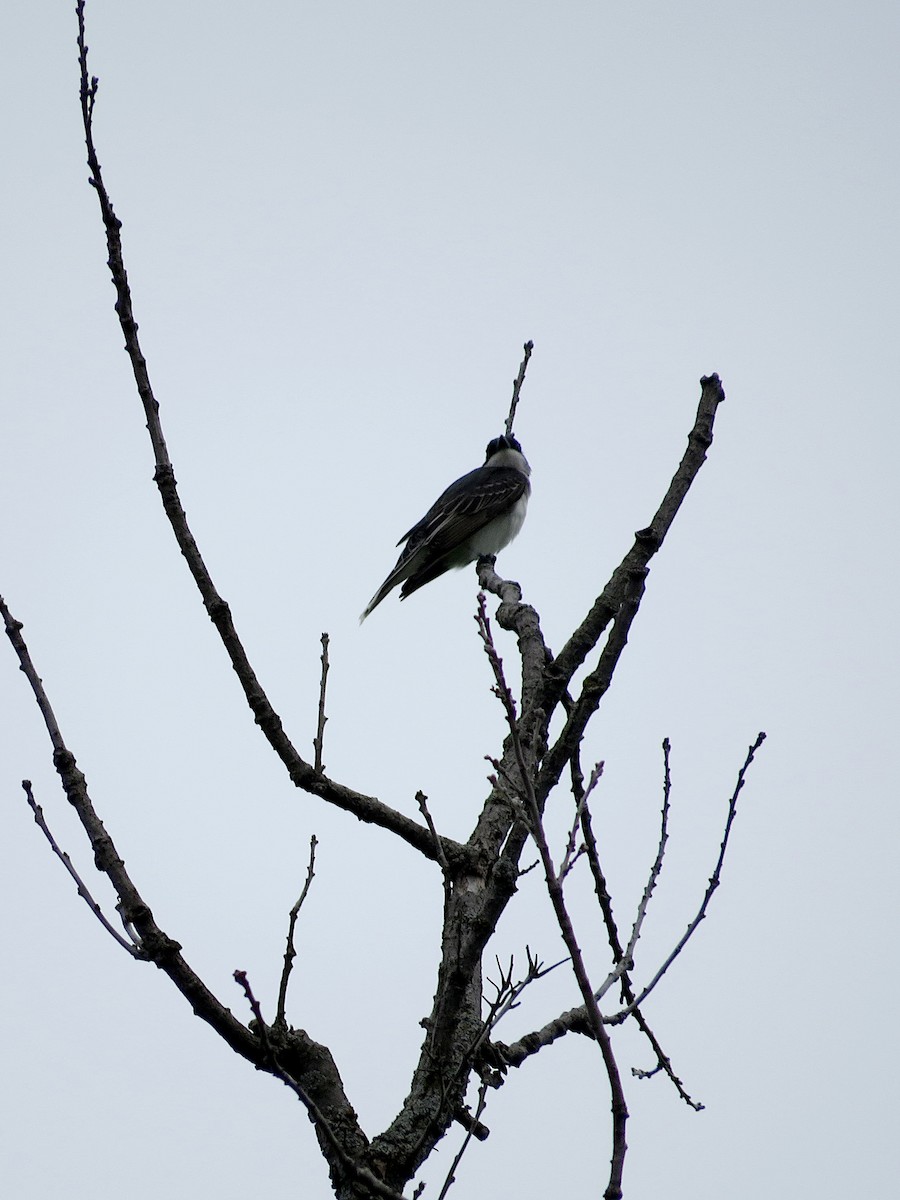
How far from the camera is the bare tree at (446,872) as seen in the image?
272 centimetres

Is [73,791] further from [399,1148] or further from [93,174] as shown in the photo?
[93,174]

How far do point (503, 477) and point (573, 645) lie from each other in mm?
7417

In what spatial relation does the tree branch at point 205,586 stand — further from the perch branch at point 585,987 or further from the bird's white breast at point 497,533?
the bird's white breast at point 497,533

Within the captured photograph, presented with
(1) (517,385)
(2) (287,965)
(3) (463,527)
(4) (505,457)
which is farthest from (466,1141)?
(4) (505,457)

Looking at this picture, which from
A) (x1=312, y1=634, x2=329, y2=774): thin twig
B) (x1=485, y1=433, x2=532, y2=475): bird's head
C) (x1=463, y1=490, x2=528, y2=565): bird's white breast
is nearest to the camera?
(x1=312, y1=634, x2=329, y2=774): thin twig

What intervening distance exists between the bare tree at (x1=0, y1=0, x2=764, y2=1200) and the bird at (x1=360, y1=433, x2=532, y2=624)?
231 inches

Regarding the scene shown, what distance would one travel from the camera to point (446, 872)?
132 inches

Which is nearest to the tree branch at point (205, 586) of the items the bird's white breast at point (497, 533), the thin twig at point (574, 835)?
the thin twig at point (574, 835)

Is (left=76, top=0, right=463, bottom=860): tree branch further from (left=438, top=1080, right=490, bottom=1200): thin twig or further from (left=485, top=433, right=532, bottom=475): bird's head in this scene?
(left=485, top=433, right=532, bottom=475): bird's head

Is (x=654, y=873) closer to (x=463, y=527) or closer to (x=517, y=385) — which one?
(x=517, y=385)

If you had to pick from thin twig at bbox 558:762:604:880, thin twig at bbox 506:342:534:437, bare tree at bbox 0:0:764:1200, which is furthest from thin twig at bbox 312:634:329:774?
thin twig at bbox 506:342:534:437

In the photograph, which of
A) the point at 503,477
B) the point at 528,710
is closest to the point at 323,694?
the point at 528,710

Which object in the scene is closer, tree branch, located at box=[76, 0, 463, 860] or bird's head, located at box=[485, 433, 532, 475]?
tree branch, located at box=[76, 0, 463, 860]

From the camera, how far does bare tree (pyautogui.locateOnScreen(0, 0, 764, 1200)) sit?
2717 millimetres
